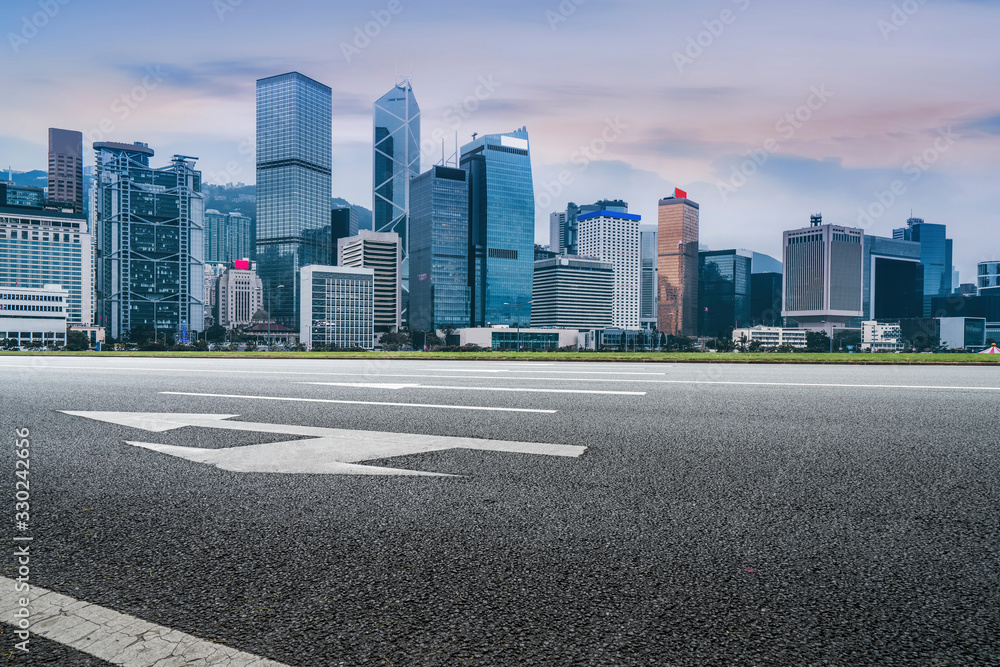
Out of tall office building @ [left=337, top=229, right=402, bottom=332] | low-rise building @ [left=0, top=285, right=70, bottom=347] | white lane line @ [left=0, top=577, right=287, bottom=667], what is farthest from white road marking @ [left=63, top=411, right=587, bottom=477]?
tall office building @ [left=337, top=229, right=402, bottom=332]

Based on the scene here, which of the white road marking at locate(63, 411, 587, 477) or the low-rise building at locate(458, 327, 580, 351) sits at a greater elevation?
the white road marking at locate(63, 411, 587, 477)

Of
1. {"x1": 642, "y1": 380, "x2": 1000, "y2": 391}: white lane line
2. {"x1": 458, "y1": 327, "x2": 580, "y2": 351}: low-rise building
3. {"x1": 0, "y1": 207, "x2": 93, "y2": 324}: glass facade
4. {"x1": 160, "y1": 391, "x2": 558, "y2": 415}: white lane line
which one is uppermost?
{"x1": 0, "y1": 207, "x2": 93, "y2": 324}: glass facade

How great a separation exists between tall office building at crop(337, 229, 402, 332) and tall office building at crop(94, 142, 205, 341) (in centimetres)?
5354

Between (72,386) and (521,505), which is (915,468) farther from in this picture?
(72,386)

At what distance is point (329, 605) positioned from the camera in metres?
2.11

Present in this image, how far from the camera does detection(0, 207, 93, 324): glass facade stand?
517ft

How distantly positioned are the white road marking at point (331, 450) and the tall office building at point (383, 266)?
622 feet

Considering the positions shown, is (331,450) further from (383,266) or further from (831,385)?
(383,266)

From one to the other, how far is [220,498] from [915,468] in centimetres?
459

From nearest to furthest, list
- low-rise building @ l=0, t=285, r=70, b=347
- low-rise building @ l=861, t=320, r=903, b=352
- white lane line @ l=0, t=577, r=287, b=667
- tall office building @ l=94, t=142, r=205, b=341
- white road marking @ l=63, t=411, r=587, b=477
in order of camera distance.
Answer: white lane line @ l=0, t=577, r=287, b=667 → white road marking @ l=63, t=411, r=587, b=477 → low-rise building @ l=0, t=285, r=70, b=347 → low-rise building @ l=861, t=320, r=903, b=352 → tall office building @ l=94, t=142, r=205, b=341

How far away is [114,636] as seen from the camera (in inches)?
75.7

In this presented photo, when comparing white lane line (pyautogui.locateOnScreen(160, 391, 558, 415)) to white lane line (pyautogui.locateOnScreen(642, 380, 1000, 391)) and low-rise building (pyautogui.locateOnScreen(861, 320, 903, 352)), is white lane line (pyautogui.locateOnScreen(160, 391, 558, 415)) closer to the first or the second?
white lane line (pyautogui.locateOnScreen(642, 380, 1000, 391))

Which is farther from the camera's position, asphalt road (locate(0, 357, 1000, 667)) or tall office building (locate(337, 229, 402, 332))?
tall office building (locate(337, 229, 402, 332))

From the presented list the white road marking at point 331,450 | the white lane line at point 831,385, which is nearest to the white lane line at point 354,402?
the white road marking at point 331,450
